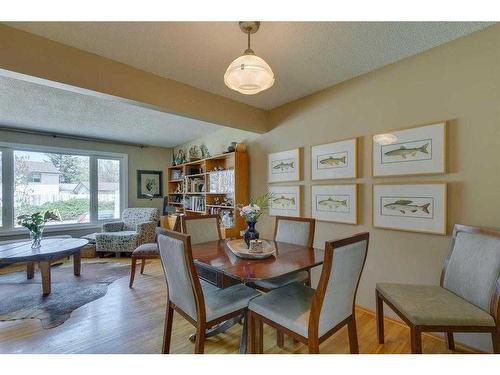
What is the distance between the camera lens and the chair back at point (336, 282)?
1.14 m

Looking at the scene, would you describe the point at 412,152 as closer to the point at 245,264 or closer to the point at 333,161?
the point at 333,161

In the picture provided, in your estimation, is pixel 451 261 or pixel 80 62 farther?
pixel 80 62

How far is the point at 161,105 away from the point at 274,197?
1.71 metres

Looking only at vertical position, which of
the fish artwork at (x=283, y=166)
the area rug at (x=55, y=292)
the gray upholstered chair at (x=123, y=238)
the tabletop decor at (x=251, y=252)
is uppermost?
the fish artwork at (x=283, y=166)

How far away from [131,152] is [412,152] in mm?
5058

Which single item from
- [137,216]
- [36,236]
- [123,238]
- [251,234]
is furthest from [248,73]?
[137,216]

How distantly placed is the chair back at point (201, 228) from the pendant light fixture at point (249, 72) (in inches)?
53.9

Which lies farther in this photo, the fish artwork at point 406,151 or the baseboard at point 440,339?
the fish artwork at point 406,151

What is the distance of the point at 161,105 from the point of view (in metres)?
2.18

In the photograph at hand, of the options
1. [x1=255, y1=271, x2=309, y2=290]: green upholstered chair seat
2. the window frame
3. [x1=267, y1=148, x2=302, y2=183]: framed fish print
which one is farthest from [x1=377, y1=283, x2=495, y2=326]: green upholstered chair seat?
the window frame

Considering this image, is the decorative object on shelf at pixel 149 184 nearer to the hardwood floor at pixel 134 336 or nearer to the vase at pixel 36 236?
the vase at pixel 36 236

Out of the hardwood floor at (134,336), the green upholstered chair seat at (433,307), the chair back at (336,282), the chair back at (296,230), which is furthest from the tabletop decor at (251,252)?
the green upholstered chair seat at (433,307)
